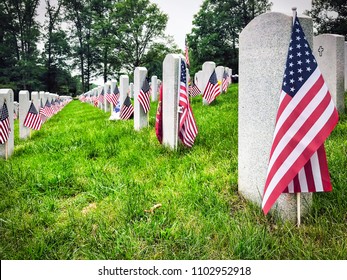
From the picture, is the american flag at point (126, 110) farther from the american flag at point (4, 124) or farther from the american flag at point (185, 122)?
the american flag at point (185, 122)

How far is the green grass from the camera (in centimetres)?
207

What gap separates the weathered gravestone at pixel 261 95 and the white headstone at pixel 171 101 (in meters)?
1.81

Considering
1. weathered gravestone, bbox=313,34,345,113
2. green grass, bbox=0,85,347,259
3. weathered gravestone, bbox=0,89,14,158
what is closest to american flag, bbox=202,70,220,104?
weathered gravestone, bbox=313,34,345,113

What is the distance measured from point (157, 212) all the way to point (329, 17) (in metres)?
13.3

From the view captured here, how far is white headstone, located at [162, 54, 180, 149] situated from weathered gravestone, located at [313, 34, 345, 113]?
9.56 ft

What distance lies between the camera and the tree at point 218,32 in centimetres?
2725

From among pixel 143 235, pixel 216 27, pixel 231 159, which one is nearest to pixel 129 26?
pixel 216 27

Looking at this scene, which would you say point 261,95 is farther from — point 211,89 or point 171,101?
point 211,89

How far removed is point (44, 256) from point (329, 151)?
3.16m

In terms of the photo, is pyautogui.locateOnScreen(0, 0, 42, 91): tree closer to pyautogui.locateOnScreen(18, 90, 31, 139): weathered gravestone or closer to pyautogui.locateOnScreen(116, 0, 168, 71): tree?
pyautogui.locateOnScreen(18, 90, 31, 139): weathered gravestone

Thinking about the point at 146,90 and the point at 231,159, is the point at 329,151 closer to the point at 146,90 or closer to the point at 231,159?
the point at 231,159

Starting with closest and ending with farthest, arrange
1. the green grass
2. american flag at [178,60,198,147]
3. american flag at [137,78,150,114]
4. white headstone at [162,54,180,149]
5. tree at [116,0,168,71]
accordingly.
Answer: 1. the green grass
2. american flag at [178,60,198,147]
3. white headstone at [162,54,180,149]
4. american flag at [137,78,150,114]
5. tree at [116,0,168,71]

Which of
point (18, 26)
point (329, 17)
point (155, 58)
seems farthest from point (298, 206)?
point (155, 58)

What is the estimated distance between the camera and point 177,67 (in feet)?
15.0
